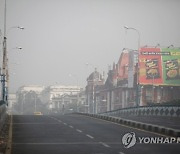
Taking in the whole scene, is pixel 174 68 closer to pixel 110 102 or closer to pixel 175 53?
pixel 175 53

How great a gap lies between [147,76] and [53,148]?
318 feet

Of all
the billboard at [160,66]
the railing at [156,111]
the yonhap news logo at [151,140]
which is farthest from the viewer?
the billboard at [160,66]

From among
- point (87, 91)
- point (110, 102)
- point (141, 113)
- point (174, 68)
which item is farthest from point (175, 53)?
point (87, 91)

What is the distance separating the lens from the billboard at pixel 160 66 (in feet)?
366

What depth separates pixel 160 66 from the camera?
367 feet

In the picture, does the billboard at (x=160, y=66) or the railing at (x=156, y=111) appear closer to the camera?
the railing at (x=156, y=111)

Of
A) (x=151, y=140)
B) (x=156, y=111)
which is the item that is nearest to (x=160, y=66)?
(x=156, y=111)

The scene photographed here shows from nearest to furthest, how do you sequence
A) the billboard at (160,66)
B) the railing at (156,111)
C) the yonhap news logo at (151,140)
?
the yonhap news logo at (151,140), the railing at (156,111), the billboard at (160,66)

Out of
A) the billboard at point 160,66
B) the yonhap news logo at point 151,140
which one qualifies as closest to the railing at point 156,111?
the yonhap news logo at point 151,140

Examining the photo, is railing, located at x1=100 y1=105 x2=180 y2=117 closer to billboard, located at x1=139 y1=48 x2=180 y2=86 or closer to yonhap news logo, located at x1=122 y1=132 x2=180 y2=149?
yonhap news logo, located at x1=122 y1=132 x2=180 y2=149

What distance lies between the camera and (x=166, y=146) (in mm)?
18219

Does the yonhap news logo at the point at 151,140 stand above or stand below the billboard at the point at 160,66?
below

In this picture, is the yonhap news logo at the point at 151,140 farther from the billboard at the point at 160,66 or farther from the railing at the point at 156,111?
the billboard at the point at 160,66

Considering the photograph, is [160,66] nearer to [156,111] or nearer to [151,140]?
[156,111]
